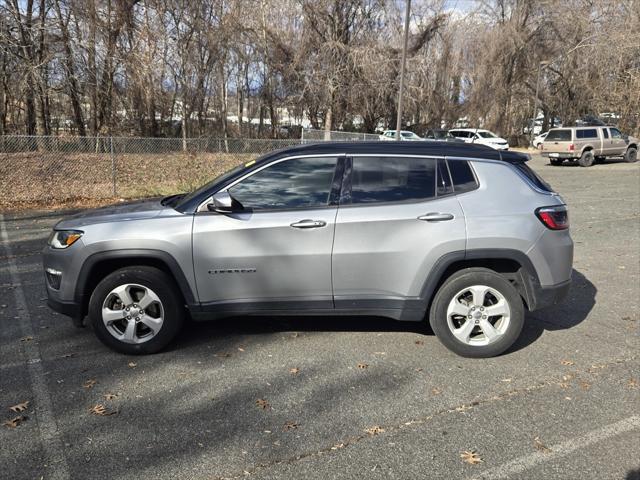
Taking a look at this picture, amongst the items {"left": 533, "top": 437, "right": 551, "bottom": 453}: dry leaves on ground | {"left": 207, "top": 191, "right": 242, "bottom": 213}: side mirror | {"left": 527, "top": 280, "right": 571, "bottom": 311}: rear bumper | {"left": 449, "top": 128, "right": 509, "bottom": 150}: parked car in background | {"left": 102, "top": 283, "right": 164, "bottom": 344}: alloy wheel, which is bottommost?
{"left": 533, "top": 437, "right": 551, "bottom": 453}: dry leaves on ground

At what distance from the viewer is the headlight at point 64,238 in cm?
412

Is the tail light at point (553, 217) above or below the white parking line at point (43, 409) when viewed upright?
above

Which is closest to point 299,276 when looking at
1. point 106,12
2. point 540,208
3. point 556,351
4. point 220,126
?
point 540,208

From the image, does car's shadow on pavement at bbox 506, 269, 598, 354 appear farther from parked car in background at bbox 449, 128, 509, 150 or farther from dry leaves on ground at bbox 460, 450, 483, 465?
parked car in background at bbox 449, 128, 509, 150

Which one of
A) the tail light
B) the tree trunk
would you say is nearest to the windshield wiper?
the tail light

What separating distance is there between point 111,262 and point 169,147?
11.0 meters

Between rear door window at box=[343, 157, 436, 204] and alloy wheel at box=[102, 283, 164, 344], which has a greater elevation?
rear door window at box=[343, 157, 436, 204]

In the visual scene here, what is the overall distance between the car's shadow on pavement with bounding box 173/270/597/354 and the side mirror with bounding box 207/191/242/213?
125 centimetres

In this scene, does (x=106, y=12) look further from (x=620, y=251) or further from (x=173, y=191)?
(x=620, y=251)

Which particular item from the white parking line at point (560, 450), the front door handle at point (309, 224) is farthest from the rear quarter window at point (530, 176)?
the white parking line at point (560, 450)

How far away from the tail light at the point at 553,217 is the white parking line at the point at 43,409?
372 cm

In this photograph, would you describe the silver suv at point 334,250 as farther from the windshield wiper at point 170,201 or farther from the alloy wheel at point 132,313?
the windshield wiper at point 170,201

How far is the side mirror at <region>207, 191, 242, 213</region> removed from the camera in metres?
3.98

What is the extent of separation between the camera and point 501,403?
354 cm
